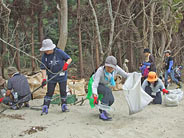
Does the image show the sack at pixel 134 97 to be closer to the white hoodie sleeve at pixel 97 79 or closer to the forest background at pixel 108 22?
the white hoodie sleeve at pixel 97 79

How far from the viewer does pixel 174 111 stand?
15.6 feet

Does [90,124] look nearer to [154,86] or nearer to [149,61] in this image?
[154,86]

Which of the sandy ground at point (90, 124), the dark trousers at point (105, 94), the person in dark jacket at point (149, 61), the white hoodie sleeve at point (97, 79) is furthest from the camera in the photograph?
the person in dark jacket at point (149, 61)

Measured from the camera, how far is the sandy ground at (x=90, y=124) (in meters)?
3.37

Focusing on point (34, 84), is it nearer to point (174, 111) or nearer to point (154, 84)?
point (154, 84)

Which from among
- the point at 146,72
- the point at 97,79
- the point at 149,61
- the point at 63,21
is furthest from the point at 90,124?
the point at 63,21

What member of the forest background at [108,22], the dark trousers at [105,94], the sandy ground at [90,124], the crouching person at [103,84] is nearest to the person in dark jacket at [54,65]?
the sandy ground at [90,124]

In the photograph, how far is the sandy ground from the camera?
3371mm

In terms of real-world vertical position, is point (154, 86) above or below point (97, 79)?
below

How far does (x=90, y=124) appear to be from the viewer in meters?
3.87

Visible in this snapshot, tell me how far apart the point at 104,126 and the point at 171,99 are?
2.20 metres

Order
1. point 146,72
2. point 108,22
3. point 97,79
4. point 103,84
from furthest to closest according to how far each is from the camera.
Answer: point 108,22 < point 146,72 < point 103,84 < point 97,79

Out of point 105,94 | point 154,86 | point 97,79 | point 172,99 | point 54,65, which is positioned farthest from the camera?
point 154,86

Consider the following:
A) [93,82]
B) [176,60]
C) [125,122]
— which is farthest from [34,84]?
[176,60]
